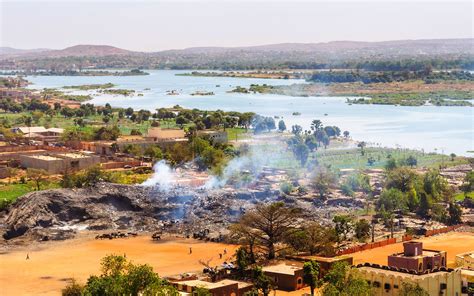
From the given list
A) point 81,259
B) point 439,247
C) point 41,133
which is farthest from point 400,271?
point 41,133

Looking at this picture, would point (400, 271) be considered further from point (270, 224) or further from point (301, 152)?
point (301, 152)

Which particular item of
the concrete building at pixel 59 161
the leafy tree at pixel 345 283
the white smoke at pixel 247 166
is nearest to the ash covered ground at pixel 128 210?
the white smoke at pixel 247 166

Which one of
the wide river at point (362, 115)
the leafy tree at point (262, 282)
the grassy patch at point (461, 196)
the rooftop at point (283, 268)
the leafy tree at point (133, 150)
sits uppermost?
the leafy tree at point (262, 282)

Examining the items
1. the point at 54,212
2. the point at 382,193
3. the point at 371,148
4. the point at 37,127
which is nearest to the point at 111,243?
the point at 54,212

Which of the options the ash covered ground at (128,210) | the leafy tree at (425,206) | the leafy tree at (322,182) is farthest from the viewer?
the leafy tree at (322,182)

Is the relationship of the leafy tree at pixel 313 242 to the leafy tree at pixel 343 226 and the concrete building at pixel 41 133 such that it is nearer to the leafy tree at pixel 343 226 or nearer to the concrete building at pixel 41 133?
the leafy tree at pixel 343 226

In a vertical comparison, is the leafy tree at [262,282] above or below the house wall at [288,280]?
above

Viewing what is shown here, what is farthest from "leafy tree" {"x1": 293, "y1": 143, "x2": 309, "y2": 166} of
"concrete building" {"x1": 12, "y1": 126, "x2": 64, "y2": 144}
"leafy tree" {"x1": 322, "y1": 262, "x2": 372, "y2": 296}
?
"leafy tree" {"x1": 322, "y1": 262, "x2": 372, "y2": 296}
